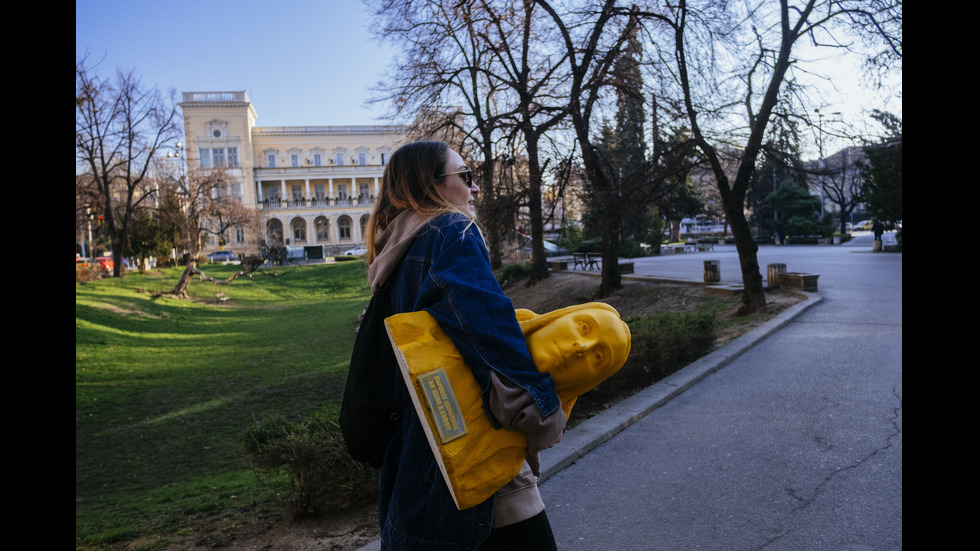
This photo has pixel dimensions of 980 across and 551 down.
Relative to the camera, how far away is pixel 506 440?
1.79 m

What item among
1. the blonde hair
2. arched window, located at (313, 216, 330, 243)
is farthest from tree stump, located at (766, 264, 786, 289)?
arched window, located at (313, 216, 330, 243)

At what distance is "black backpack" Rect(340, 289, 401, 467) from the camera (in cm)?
194

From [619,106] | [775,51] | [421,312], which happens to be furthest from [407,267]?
[619,106]

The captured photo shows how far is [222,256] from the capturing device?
66.8 metres

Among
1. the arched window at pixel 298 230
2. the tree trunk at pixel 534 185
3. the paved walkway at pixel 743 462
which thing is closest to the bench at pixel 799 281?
the tree trunk at pixel 534 185

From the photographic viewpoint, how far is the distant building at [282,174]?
260 ft

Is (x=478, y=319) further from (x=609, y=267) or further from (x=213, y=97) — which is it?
(x=213, y=97)

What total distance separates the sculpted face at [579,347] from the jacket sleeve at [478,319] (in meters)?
0.07

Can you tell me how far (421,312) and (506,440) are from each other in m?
0.42

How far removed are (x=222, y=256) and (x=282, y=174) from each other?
18428 millimetres

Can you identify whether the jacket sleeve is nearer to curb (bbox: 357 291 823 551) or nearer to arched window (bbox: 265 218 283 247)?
curb (bbox: 357 291 823 551)

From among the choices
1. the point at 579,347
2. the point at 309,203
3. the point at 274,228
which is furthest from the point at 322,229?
the point at 579,347
